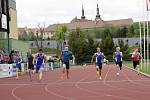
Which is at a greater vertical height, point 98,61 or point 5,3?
point 5,3

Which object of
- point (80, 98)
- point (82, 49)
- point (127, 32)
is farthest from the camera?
point (127, 32)

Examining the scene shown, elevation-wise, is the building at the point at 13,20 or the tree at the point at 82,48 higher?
the building at the point at 13,20

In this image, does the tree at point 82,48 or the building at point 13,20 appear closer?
the building at point 13,20

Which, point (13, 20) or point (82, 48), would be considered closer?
point (13, 20)

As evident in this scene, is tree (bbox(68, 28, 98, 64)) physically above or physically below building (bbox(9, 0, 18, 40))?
below

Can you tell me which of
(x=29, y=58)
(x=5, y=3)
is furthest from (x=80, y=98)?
(x=5, y=3)

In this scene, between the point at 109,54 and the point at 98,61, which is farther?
the point at 109,54

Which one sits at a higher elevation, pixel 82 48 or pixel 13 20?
pixel 13 20

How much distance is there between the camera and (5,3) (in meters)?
39.2

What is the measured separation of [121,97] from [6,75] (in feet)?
60.3

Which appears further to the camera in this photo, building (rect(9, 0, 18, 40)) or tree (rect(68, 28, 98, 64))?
tree (rect(68, 28, 98, 64))

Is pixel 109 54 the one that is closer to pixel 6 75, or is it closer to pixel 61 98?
pixel 6 75

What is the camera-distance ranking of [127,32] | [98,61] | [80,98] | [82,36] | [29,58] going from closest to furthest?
[80,98]
[98,61]
[29,58]
[82,36]
[127,32]

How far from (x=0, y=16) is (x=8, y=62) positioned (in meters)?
6.03
